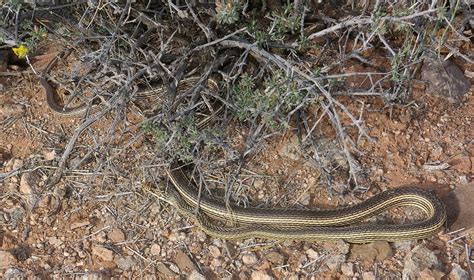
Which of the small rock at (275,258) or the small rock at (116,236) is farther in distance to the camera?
the small rock at (116,236)

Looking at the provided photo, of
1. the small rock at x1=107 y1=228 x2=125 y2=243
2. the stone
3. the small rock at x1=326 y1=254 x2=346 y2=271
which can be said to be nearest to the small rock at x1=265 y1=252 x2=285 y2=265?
the small rock at x1=326 y1=254 x2=346 y2=271

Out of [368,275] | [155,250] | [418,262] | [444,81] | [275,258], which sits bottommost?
[155,250]

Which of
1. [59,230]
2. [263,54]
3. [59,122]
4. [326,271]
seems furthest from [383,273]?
[59,122]

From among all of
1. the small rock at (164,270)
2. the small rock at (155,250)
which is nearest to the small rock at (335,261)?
the small rock at (164,270)

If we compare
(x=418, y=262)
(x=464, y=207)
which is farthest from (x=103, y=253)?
(x=464, y=207)

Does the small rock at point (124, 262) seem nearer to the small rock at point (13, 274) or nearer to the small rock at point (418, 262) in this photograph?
the small rock at point (13, 274)

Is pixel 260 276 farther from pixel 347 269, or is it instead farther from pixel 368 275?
pixel 368 275
